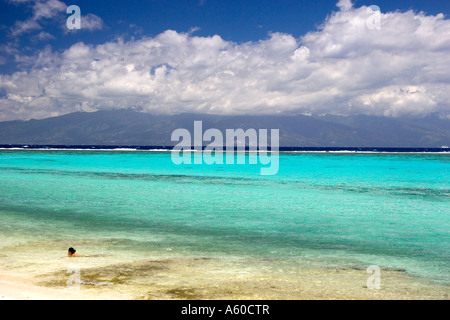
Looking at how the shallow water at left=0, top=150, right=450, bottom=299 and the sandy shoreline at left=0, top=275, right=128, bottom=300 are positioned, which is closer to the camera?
the sandy shoreline at left=0, top=275, right=128, bottom=300

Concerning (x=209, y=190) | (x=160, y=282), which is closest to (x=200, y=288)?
(x=160, y=282)

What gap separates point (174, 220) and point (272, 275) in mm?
8660

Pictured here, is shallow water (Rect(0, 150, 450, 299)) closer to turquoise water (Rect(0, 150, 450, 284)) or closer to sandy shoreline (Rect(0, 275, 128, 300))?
turquoise water (Rect(0, 150, 450, 284))

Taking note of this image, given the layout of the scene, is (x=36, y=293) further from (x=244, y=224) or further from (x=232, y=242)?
(x=244, y=224)

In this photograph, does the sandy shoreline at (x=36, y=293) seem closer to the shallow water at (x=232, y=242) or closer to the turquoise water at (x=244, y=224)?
the shallow water at (x=232, y=242)

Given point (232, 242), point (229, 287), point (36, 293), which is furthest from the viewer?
point (232, 242)

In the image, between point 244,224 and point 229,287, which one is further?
point 244,224

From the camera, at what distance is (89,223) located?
1694cm

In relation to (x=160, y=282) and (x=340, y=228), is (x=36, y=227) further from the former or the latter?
(x=340, y=228)

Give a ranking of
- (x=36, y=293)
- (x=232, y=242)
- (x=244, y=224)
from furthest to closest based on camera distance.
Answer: (x=244, y=224), (x=232, y=242), (x=36, y=293)

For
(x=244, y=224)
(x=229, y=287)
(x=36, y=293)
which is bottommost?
(x=229, y=287)

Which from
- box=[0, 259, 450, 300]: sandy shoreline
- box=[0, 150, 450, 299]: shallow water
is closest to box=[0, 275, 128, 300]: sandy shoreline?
box=[0, 259, 450, 300]: sandy shoreline

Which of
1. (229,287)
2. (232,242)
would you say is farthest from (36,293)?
(232,242)

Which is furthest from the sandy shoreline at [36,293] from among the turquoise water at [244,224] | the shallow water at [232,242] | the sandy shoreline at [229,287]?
the turquoise water at [244,224]
